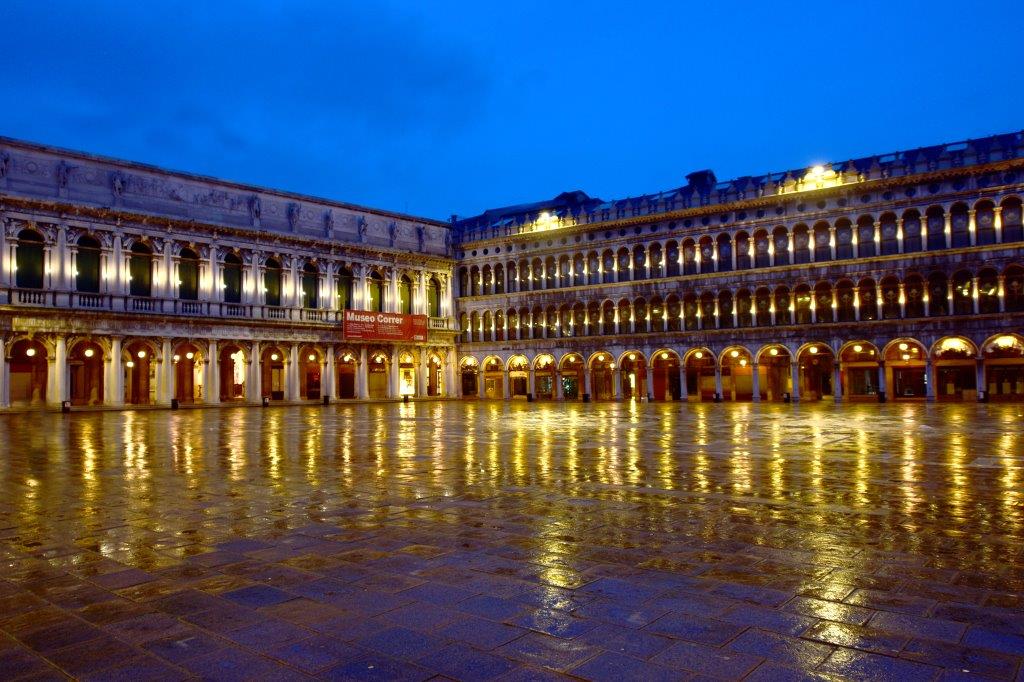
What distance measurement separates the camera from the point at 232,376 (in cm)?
5081

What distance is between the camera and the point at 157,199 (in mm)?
43656

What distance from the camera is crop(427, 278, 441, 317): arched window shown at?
58.3m

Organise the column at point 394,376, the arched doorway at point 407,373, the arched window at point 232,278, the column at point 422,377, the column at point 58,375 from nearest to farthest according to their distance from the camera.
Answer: the column at point 58,375 → the arched window at point 232,278 → the column at point 394,376 → the arched doorway at point 407,373 → the column at point 422,377

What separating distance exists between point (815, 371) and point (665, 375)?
999 cm

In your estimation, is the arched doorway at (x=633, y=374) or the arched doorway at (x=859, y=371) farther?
the arched doorway at (x=633, y=374)

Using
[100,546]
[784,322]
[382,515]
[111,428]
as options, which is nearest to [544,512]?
[382,515]

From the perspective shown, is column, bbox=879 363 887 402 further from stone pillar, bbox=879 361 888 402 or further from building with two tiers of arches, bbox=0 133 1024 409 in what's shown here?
building with two tiers of arches, bbox=0 133 1024 409

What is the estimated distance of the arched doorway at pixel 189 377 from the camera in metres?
47.4

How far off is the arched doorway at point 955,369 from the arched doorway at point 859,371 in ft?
10.7

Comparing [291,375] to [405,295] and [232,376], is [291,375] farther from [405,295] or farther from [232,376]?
[405,295]

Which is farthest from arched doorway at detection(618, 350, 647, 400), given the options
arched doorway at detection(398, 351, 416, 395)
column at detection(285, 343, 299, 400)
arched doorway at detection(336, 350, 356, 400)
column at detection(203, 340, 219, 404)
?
column at detection(203, 340, 219, 404)

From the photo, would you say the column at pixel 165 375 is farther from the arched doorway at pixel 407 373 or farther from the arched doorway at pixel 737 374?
the arched doorway at pixel 737 374

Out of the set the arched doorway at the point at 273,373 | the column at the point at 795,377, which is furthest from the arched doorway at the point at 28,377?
the column at the point at 795,377

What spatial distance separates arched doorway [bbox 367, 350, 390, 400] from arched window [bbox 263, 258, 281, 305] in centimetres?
867
